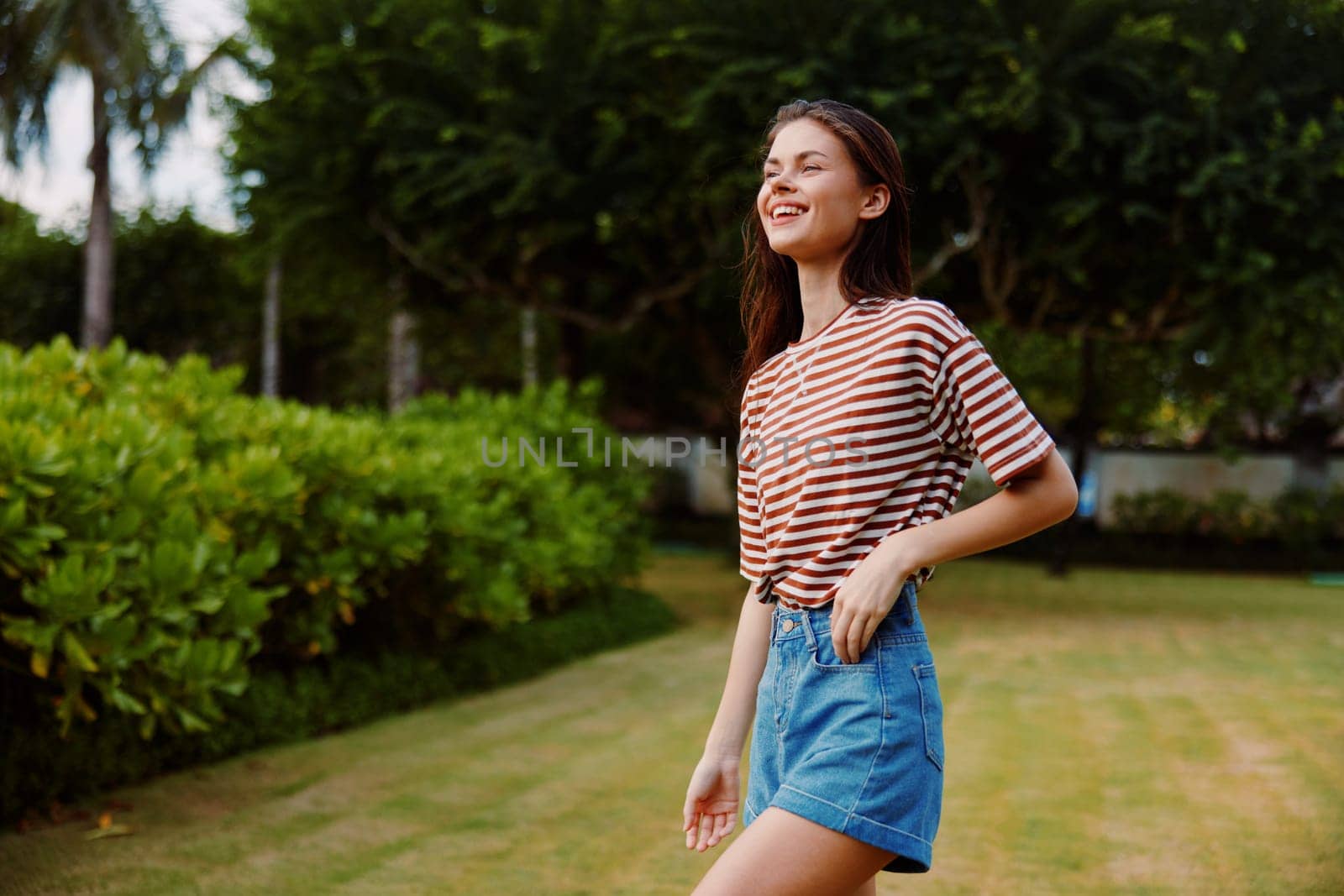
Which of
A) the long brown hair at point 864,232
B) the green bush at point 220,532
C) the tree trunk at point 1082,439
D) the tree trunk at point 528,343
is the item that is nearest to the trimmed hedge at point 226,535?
the green bush at point 220,532

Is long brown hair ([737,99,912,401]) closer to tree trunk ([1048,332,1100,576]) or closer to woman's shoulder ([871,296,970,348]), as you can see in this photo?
woman's shoulder ([871,296,970,348])

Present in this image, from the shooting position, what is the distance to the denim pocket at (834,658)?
1.80 meters

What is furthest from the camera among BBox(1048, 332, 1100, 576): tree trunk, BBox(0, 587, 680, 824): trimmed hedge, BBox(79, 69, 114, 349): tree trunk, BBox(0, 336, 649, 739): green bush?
BBox(79, 69, 114, 349): tree trunk

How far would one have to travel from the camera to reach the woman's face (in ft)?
6.63

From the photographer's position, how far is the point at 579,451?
10219mm

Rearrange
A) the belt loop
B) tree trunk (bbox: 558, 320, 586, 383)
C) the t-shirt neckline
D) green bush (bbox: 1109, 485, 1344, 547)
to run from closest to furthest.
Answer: the belt loop → the t-shirt neckline → tree trunk (bbox: 558, 320, 586, 383) → green bush (bbox: 1109, 485, 1344, 547)

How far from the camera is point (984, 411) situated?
1773 millimetres

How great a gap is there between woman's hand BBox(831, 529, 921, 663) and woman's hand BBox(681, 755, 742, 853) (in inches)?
16.8

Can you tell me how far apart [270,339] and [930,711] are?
20100mm

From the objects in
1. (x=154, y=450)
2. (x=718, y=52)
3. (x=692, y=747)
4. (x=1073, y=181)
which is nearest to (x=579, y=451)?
(x=718, y=52)

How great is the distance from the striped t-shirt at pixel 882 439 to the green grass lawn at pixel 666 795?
2657 millimetres

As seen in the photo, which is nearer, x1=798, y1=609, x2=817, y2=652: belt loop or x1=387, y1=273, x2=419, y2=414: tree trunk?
x1=798, y1=609, x2=817, y2=652: belt loop

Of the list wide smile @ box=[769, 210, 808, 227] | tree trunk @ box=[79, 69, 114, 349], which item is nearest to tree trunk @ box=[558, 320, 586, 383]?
tree trunk @ box=[79, 69, 114, 349]

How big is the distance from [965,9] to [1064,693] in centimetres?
611
